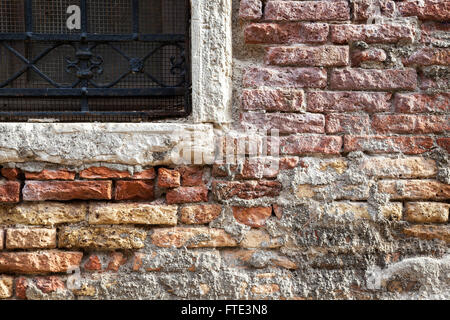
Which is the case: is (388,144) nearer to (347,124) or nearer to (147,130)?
(347,124)

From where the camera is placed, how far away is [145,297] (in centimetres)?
160

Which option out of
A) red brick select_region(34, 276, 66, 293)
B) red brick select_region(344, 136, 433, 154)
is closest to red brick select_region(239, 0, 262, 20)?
red brick select_region(344, 136, 433, 154)

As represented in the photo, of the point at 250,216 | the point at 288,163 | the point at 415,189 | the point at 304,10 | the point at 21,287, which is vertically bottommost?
the point at 21,287

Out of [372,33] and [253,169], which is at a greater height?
[372,33]

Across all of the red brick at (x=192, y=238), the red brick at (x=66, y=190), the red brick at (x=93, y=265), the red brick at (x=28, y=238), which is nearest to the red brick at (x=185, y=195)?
the red brick at (x=192, y=238)

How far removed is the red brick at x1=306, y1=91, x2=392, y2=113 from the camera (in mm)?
1621

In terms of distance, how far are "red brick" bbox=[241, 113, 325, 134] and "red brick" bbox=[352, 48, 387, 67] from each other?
29cm

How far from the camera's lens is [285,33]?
161cm

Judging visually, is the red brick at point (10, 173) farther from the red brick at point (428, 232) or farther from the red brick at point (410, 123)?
the red brick at point (428, 232)

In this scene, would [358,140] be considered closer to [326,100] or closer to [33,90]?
[326,100]

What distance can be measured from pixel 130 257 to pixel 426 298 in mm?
1262

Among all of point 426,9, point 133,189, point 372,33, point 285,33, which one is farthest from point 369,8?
point 133,189

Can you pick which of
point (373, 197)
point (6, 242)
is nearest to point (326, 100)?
point (373, 197)

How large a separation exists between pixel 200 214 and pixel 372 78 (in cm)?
92
